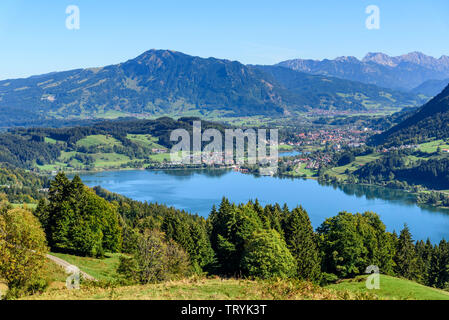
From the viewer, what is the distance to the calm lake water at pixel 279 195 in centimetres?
8362

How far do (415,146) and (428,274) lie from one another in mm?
134443

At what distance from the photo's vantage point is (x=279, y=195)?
10606 cm

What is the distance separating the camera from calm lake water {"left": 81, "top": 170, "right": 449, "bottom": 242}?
8362cm

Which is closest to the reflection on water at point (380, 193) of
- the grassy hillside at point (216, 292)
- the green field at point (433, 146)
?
the green field at point (433, 146)

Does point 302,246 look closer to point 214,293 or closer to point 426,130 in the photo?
point 214,293

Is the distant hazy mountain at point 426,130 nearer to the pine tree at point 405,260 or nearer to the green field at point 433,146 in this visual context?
the green field at point 433,146

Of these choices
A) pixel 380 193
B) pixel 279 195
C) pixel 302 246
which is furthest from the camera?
pixel 380 193

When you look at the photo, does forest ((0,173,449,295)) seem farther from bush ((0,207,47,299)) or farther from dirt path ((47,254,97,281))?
bush ((0,207,47,299))

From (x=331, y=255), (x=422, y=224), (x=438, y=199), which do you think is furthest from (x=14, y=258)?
(x=438, y=199)

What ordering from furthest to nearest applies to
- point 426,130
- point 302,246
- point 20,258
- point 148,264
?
1. point 426,130
2. point 302,246
3. point 148,264
4. point 20,258

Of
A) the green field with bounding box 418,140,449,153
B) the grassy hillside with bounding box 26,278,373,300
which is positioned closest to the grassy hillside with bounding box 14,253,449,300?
the grassy hillside with bounding box 26,278,373,300

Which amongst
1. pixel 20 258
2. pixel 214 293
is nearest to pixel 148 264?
pixel 20 258

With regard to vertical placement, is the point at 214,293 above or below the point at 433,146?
above
